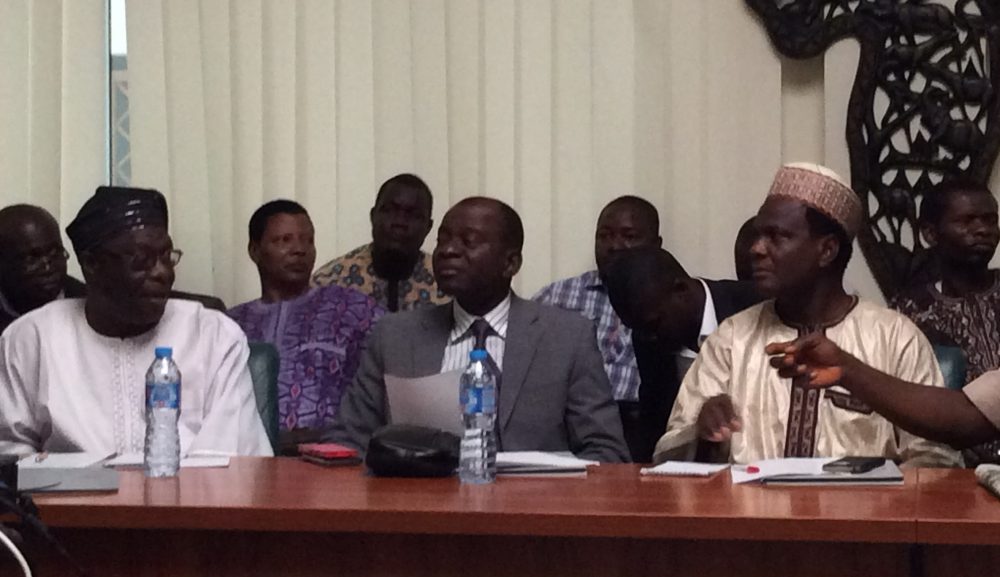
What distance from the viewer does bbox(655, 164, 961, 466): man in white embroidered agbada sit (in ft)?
10.5

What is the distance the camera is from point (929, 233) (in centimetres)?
453

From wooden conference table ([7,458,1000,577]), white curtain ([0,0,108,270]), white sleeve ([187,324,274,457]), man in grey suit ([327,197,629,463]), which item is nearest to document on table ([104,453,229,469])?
white sleeve ([187,324,274,457])

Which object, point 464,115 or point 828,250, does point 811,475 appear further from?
point 464,115

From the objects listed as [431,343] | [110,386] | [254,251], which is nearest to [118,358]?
[110,386]

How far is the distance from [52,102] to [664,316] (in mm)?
2914

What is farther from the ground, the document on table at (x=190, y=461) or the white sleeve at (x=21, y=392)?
the white sleeve at (x=21, y=392)

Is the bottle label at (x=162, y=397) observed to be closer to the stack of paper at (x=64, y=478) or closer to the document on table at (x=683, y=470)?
the stack of paper at (x=64, y=478)

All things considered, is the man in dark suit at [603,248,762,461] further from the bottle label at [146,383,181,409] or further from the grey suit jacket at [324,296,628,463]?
the bottle label at [146,383,181,409]

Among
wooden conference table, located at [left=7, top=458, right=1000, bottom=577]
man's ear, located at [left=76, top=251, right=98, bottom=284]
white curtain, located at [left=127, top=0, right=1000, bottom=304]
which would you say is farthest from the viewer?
white curtain, located at [left=127, top=0, right=1000, bottom=304]

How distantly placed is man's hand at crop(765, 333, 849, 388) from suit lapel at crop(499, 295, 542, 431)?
99cm

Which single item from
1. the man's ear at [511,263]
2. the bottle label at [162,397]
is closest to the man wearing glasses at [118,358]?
the bottle label at [162,397]

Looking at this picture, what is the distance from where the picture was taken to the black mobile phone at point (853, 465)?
2.58 meters

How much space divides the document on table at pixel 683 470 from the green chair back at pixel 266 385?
3.80ft

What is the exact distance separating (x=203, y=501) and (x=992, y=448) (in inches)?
89.5
